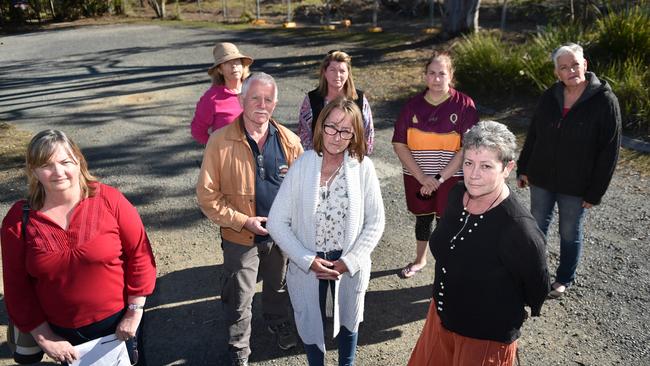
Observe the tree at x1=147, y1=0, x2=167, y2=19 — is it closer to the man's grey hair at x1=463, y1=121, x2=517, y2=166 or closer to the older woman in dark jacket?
the older woman in dark jacket

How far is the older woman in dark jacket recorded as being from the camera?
12.3 ft

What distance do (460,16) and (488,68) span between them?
4435 mm

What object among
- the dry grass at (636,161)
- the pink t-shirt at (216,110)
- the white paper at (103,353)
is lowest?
the dry grass at (636,161)

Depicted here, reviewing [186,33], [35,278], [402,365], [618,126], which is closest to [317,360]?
[402,365]

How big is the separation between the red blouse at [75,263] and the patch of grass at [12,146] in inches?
205

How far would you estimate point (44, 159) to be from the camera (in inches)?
102

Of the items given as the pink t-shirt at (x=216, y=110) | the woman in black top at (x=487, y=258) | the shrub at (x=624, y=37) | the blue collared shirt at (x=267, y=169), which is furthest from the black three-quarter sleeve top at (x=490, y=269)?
the shrub at (x=624, y=37)

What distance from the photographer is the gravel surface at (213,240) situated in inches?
152

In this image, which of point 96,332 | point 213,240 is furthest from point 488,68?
point 96,332

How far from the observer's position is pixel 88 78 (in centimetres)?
1277

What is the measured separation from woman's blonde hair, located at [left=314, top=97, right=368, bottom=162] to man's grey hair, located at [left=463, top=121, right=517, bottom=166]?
66cm

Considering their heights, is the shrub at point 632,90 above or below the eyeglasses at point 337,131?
below

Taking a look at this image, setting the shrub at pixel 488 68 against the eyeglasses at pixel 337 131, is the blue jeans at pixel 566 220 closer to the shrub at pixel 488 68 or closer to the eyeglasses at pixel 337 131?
the eyeglasses at pixel 337 131

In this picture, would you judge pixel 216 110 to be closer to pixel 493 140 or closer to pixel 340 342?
pixel 340 342
